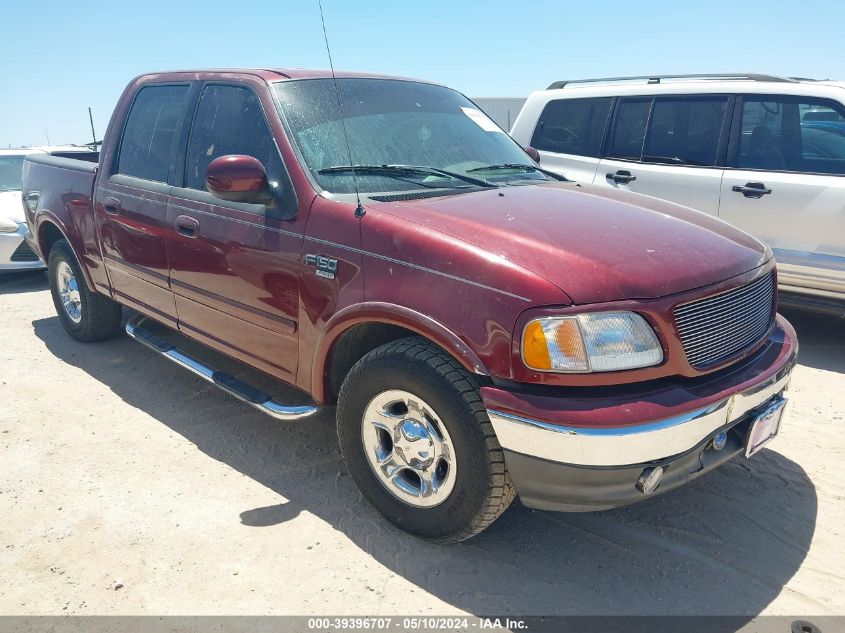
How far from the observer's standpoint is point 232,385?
3.52 meters

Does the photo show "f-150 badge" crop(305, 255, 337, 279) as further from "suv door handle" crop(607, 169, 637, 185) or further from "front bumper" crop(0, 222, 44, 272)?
"front bumper" crop(0, 222, 44, 272)

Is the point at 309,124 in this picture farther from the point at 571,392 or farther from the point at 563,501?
the point at 563,501

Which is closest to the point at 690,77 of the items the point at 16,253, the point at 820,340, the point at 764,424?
the point at 820,340

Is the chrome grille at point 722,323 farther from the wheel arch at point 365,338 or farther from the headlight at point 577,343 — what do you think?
the wheel arch at point 365,338

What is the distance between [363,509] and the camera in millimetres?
3068

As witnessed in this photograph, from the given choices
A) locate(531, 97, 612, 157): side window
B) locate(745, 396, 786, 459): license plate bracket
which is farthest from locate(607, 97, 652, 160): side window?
locate(745, 396, 786, 459): license plate bracket

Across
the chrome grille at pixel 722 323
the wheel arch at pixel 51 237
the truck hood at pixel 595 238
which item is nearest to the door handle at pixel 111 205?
the wheel arch at pixel 51 237

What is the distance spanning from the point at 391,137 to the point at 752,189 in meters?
3.14

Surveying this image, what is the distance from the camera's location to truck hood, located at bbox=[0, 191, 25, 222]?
24.7ft

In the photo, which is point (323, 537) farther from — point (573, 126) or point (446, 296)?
point (573, 126)

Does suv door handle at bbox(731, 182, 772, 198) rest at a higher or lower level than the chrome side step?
higher

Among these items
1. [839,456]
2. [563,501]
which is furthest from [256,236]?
[839,456]

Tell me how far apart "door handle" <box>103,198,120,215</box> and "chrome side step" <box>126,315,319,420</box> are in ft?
2.50

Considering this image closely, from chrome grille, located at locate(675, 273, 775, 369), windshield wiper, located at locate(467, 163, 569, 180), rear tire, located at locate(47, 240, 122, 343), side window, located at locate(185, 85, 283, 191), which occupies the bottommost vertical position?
rear tire, located at locate(47, 240, 122, 343)
